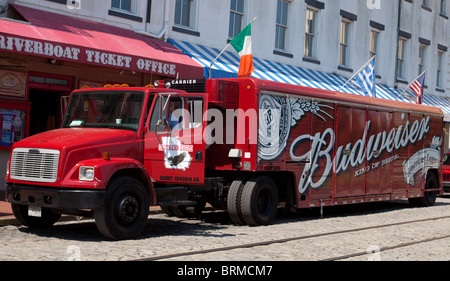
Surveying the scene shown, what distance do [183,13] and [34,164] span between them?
1105 cm

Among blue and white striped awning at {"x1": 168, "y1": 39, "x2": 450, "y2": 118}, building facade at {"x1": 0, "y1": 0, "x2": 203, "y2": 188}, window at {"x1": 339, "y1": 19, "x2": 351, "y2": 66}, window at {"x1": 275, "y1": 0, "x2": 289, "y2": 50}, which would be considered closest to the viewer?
building facade at {"x1": 0, "y1": 0, "x2": 203, "y2": 188}

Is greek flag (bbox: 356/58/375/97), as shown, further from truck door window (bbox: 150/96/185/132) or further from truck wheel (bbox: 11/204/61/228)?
truck wheel (bbox: 11/204/61/228)

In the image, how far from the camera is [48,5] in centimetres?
1622

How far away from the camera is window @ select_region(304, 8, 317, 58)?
25.1m

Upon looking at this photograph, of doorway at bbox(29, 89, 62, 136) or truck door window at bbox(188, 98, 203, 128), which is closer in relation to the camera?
truck door window at bbox(188, 98, 203, 128)

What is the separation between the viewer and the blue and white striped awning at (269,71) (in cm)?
1903

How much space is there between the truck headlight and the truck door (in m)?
1.35

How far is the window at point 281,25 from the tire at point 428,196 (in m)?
7.43

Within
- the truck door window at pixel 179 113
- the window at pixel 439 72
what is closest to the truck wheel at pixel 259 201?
the truck door window at pixel 179 113

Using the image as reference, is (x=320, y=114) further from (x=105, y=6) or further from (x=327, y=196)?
(x=105, y=6)
